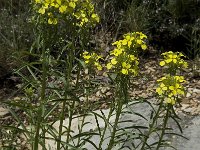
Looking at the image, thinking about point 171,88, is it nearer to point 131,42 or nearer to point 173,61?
point 173,61

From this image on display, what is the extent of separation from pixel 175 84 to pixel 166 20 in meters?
2.94

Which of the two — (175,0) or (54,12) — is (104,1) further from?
(54,12)

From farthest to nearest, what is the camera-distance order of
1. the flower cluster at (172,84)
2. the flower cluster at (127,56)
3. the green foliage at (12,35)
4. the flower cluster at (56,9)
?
the green foliage at (12,35)
the flower cluster at (172,84)
the flower cluster at (127,56)
the flower cluster at (56,9)

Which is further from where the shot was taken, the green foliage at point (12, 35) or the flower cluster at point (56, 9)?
the green foliage at point (12, 35)

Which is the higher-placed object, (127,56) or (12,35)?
(127,56)

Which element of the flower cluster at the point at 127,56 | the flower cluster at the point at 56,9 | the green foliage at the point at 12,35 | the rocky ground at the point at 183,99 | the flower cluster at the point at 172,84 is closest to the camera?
the flower cluster at the point at 56,9

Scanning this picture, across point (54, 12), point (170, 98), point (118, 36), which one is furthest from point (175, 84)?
point (118, 36)

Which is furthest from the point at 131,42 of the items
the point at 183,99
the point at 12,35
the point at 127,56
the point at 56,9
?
the point at 12,35

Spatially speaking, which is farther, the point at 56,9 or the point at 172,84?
the point at 172,84

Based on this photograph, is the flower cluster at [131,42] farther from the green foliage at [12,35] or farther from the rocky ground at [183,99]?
the green foliage at [12,35]

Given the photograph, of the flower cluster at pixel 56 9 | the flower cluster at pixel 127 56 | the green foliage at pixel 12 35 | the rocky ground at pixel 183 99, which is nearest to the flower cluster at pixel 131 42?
the flower cluster at pixel 127 56

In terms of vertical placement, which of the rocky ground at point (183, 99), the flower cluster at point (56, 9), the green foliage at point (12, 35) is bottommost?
the rocky ground at point (183, 99)

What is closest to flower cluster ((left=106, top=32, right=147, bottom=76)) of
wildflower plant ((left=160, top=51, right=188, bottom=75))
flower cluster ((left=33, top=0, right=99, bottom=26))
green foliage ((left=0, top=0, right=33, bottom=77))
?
wildflower plant ((left=160, top=51, right=188, bottom=75))

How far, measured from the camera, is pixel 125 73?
1997 mm
